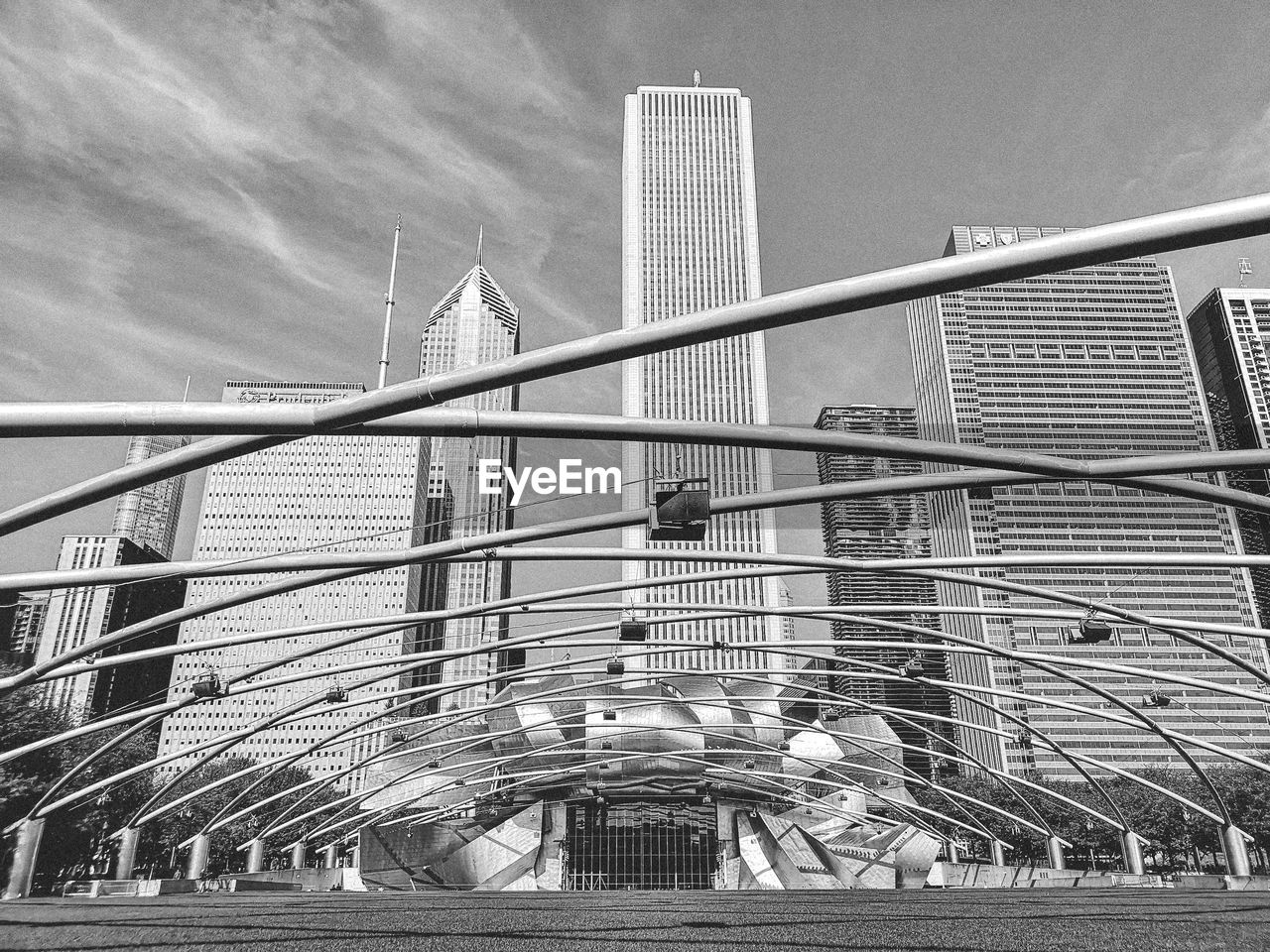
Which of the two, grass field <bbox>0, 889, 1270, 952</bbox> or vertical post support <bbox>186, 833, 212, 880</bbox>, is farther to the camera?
vertical post support <bbox>186, 833, 212, 880</bbox>

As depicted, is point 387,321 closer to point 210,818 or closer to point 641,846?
point 641,846

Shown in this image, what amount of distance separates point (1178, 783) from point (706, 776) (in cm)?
5847

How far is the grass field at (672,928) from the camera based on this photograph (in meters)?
10.6

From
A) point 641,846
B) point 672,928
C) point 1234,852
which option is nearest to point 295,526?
point 641,846

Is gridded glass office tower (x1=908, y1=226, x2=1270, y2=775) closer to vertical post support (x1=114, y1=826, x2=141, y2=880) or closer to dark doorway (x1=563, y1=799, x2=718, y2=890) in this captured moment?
dark doorway (x1=563, y1=799, x2=718, y2=890)

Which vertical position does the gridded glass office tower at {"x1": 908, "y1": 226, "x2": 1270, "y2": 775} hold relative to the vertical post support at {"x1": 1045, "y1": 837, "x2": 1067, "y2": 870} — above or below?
above

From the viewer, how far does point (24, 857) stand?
37.8 meters

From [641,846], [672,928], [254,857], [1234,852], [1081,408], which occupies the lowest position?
[641,846]

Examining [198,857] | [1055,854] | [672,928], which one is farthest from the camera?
[1055,854]

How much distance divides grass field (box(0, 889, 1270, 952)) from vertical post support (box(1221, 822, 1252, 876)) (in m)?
27.6

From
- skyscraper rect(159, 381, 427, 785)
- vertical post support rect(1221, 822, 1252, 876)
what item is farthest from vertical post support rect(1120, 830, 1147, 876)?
skyscraper rect(159, 381, 427, 785)

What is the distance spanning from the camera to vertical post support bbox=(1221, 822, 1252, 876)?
40.8 meters

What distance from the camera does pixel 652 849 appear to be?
244ft

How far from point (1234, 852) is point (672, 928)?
39.9 meters
